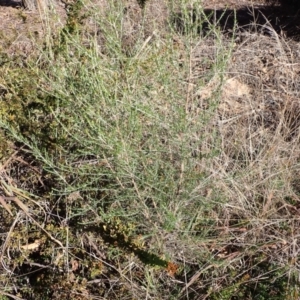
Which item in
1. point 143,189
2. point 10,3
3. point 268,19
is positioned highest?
point 10,3

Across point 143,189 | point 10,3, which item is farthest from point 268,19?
point 143,189

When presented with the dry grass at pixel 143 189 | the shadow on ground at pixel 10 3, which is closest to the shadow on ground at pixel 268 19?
the dry grass at pixel 143 189

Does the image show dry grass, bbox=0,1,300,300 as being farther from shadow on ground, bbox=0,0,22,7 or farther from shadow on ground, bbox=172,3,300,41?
shadow on ground, bbox=0,0,22,7

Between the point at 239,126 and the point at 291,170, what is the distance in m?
0.44

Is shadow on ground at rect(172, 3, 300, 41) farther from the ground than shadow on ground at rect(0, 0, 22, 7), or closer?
closer

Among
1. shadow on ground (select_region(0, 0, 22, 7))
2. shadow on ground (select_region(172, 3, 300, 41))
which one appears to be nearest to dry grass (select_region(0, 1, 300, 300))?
shadow on ground (select_region(172, 3, 300, 41))

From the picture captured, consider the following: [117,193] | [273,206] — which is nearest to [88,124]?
[117,193]

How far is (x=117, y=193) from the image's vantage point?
286 centimetres

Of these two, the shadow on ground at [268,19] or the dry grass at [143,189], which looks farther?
the shadow on ground at [268,19]

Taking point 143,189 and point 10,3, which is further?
point 10,3

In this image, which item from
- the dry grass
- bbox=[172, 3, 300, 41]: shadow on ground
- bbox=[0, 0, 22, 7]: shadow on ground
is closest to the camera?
the dry grass

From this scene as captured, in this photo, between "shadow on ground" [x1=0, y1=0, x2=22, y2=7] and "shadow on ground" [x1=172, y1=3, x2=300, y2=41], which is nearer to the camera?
"shadow on ground" [x1=172, y1=3, x2=300, y2=41]

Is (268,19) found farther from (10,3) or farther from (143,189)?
(143,189)

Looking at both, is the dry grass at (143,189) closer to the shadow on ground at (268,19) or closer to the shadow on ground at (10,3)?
the shadow on ground at (268,19)
